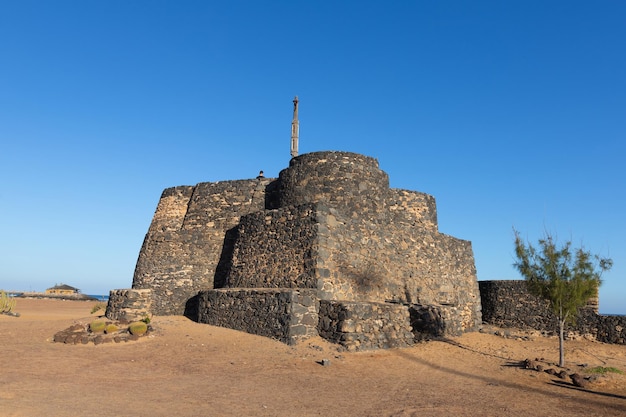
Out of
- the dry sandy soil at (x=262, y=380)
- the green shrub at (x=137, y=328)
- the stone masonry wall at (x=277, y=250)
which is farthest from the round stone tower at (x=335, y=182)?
the green shrub at (x=137, y=328)

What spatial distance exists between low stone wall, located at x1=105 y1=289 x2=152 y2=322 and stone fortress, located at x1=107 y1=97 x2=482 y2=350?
0.04 m

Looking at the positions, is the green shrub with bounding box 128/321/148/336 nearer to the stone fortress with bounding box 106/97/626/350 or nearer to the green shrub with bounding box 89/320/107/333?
the green shrub with bounding box 89/320/107/333

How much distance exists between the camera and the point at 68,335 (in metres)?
11.4

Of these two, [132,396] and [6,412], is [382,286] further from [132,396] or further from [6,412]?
[6,412]

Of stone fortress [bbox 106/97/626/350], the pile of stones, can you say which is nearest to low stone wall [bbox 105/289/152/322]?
stone fortress [bbox 106/97/626/350]

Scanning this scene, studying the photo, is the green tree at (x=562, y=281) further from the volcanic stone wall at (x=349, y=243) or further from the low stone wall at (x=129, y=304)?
the low stone wall at (x=129, y=304)

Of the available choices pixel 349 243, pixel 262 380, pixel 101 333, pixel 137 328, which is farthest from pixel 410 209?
pixel 101 333

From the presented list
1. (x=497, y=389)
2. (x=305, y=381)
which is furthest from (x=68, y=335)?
(x=497, y=389)

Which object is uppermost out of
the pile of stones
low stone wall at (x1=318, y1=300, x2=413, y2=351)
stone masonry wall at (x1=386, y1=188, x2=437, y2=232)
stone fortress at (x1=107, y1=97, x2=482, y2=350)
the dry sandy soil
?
stone masonry wall at (x1=386, y1=188, x2=437, y2=232)

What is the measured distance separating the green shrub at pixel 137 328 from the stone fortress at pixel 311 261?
7.50 ft

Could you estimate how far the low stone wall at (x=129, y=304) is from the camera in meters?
14.0

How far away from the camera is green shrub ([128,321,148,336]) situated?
38.0ft

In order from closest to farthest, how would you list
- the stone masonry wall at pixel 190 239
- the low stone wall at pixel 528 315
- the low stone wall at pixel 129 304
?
the low stone wall at pixel 129 304
the stone masonry wall at pixel 190 239
the low stone wall at pixel 528 315

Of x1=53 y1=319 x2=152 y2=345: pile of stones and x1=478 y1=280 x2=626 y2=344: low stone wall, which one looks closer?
x1=53 y1=319 x2=152 y2=345: pile of stones
